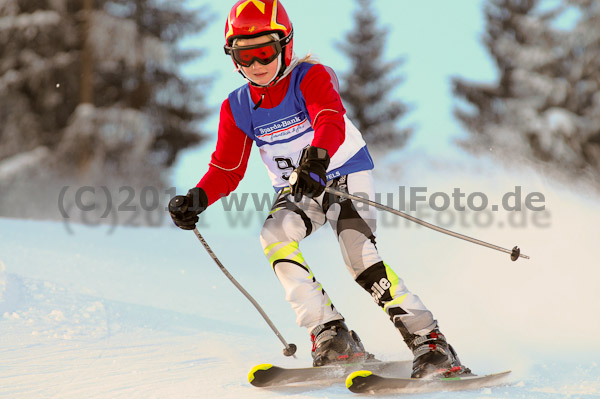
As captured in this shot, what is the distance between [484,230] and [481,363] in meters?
5.79

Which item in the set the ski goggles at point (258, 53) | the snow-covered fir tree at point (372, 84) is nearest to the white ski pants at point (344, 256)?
the ski goggles at point (258, 53)

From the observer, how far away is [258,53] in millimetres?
3371

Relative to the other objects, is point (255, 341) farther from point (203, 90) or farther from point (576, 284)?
point (203, 90)

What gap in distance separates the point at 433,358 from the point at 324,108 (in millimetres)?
1554

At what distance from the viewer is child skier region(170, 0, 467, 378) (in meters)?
3.37

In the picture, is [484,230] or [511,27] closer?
[484,230]

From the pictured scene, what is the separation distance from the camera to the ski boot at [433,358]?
3.26 metres

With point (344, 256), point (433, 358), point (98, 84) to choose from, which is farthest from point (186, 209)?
point (98, 84)

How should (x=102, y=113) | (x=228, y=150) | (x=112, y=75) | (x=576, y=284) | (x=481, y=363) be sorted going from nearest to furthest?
(x=228, y=150)
(x=481, y=363)
(x=576, y=284)
(x=102, y=113)
(x=112, y=75)

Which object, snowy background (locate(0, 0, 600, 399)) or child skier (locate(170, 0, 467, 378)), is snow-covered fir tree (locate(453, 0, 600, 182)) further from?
child skier (locate(170, 0, 467, 378))

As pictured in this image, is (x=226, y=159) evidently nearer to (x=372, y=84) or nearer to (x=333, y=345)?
(x=333, y=345)

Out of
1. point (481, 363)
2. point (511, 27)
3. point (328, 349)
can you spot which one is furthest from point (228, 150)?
point (511, 27)

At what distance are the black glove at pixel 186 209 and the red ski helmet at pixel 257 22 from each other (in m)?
0.91

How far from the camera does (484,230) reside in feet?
31.4
